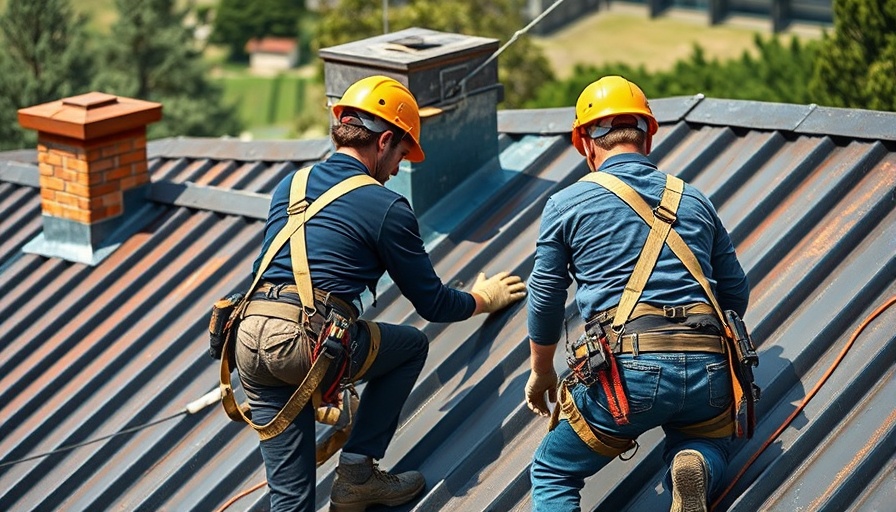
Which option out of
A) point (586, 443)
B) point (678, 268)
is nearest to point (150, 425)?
point (586, 443)

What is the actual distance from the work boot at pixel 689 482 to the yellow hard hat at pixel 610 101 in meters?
1.40

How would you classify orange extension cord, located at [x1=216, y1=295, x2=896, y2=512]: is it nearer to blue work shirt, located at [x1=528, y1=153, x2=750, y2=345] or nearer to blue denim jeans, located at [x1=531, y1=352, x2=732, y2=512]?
blue denim jeans, located at [x1=531, y1=352, x2=732, y2=512]

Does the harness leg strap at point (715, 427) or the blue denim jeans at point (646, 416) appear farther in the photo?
the harness leg strap at point (715, 427)

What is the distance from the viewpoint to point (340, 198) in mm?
5227

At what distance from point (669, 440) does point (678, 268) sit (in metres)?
0.71

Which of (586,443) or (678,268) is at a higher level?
(678,268)

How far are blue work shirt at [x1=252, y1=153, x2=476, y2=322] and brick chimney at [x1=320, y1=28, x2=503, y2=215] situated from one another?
1.67 metres

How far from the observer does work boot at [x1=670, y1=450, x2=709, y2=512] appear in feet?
14.6

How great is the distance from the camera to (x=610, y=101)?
495cm

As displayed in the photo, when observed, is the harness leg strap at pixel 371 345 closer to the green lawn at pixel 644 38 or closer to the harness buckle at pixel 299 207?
the harness buckle at pixel 299 207

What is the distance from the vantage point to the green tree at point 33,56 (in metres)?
27.8

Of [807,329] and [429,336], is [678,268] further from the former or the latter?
[429,336]

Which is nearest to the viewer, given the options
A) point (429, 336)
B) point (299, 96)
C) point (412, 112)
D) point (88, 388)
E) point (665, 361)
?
point (665, 361)

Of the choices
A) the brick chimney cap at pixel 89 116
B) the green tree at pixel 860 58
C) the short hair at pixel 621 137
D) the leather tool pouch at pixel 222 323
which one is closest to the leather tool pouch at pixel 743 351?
the short hair at pixel 621 137
